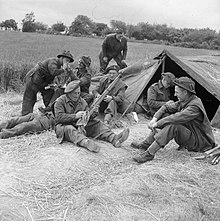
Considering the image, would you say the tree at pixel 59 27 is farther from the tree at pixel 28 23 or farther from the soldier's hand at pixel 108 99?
the soldier's hand at pixel 108 99

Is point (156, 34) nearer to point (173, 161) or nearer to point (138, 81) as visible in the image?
point (138, 81)

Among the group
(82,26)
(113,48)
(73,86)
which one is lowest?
(82,26)

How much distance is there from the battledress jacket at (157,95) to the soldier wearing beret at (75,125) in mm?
1863

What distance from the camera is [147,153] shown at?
5.29 meters

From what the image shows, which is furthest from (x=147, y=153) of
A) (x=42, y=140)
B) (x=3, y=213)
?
(x=3, y=213)

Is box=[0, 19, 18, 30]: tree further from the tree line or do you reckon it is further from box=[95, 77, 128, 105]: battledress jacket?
box=[95, 77, 128, 105]: battledress jacket

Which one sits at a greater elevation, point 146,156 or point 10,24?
point 146,156

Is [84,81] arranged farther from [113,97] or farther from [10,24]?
[10,24]

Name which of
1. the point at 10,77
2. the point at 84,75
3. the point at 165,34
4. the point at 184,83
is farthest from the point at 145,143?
the point at 165,34

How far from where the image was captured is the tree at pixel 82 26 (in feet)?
102

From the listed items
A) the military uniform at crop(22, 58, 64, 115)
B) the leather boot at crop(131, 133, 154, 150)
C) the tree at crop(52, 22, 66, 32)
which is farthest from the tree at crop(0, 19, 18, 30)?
the leather boot at crop(131, 133, 154, 150)

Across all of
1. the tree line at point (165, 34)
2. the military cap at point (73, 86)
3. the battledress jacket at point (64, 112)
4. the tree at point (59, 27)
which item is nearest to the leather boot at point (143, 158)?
the battledress jacket at point (64, 112)

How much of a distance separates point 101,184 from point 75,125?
1546 mm

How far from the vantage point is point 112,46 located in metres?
9.55
